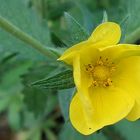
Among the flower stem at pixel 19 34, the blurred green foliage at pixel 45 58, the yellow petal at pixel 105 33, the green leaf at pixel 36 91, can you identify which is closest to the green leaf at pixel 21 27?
the blurred green foliage at pixel 45 58

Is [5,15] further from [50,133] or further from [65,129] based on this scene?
[50,133]

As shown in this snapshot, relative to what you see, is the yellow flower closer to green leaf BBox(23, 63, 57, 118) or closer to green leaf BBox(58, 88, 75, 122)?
green leaf BBox(58, 88, 75, 122)

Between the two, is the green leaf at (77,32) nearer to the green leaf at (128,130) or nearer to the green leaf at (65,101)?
the green leaf at (65,101)

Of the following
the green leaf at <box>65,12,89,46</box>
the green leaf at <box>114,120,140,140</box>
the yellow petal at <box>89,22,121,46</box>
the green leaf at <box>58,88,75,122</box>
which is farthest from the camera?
the green leaf at <box>114,120,140,140</box>

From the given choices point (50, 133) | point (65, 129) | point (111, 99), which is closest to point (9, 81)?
point (50, 133)

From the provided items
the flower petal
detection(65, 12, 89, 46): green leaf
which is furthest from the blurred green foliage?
the flower petal

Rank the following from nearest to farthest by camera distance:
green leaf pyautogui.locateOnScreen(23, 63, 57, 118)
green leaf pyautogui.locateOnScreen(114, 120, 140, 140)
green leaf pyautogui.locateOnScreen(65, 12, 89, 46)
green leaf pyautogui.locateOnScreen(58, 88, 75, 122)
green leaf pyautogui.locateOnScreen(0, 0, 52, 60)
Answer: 1. green leaf pyautogui.locateOnScreen(65, 12, 89, 46)
2. green leaf pyautogui.locateOnScreen(58, 88, 75, 122)
3. green leaf pyautogui.locateOnScreen(0, 0, 52, 60)
4. green leaf pyautogui.locateOnScreen(23, 63, 57, 118)
5. green leaf pyautogui.locateOnScreen(114, 120, 140, 140)
